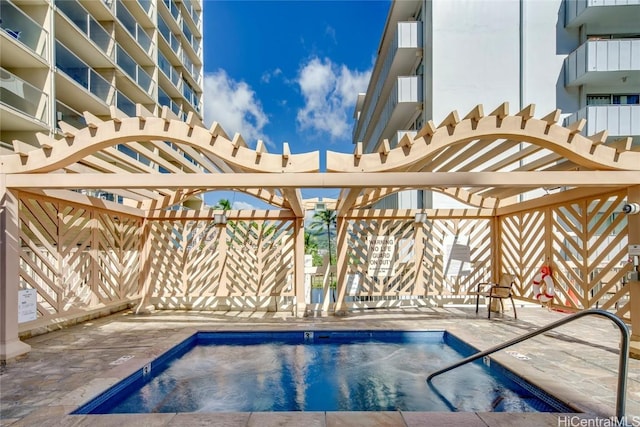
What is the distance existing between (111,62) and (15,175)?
44.1ft

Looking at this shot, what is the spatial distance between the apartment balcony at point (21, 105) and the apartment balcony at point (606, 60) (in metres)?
17.0

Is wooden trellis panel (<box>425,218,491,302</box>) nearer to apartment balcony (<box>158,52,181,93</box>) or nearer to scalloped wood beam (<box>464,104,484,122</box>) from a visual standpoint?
scalloped wood beam (<box>464,104,484,122</box>)

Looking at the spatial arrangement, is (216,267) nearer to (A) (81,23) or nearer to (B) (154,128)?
(B) (154,128)

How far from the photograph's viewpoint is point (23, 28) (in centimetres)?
1127

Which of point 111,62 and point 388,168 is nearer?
point 388,168

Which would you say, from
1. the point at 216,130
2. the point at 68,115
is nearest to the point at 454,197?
the point at 216,130

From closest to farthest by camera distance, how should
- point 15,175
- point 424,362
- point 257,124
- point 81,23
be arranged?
point 15,175
point 424,362
point 81,23
point 257,124

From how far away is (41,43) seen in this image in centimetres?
1154

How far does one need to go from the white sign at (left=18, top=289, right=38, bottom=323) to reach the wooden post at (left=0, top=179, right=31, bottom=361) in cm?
8

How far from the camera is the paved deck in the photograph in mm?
2951

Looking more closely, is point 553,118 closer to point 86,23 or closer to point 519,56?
point 519,56

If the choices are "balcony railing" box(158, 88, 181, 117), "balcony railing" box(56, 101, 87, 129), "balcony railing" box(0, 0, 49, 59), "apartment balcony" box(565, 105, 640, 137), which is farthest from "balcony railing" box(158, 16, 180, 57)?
"apartment balcony" box(565, 105, 640, 137)

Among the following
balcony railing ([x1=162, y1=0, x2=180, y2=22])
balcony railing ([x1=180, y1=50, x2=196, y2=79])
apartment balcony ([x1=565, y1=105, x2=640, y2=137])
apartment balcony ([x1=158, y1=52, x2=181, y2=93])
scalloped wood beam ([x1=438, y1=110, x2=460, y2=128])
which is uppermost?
balcony railing ([x1=162, y1=0, x2=180, y2=22])

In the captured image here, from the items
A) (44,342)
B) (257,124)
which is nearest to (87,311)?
(44,342)
